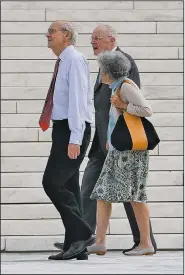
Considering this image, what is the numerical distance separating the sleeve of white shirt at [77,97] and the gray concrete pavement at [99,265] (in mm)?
792

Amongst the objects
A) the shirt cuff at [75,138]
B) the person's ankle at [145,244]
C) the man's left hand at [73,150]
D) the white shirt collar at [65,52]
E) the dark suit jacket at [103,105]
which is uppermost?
the white shirt collar at [65,52]

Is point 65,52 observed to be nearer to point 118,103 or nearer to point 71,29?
point 71,29

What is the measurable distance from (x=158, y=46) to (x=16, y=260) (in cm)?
345

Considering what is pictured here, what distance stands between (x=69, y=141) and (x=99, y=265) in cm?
81

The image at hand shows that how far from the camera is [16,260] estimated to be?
800 centimetres

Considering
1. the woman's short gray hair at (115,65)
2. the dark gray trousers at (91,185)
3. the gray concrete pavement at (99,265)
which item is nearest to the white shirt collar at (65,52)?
the woman's short gray hair at (115,65)

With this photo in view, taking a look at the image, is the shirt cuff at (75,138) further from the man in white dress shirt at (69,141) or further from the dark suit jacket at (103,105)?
the dark suit jacket at (103,105)

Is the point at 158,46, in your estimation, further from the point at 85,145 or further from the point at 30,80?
the point at 85,145

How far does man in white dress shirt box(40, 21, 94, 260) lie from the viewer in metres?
7.51

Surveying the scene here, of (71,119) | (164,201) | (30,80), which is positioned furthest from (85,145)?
(30,80)

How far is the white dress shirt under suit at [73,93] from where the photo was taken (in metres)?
7.47

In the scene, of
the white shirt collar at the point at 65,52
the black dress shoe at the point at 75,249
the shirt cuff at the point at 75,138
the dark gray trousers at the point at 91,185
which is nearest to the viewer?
the shirt cuff at the point at 75,138

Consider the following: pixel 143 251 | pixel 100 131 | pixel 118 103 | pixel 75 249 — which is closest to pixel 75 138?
pixel 118 103

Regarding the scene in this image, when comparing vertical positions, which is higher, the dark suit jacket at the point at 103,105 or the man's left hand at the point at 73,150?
the dark suit jacket at the point at 103,105
